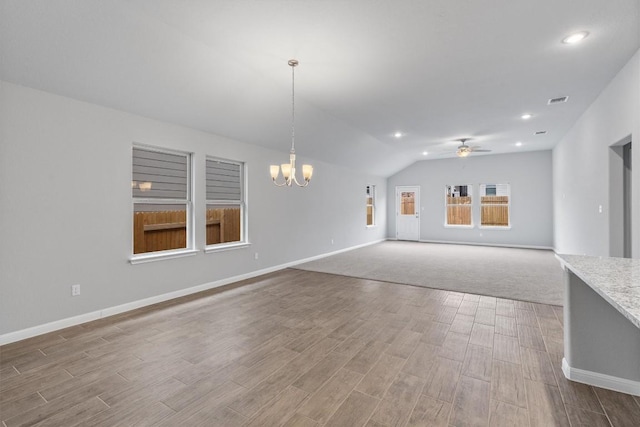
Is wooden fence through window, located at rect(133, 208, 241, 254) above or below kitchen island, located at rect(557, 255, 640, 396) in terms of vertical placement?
above

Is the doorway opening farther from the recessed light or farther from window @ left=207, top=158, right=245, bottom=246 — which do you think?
window @ left=207, top=158, right=245, bottom=246

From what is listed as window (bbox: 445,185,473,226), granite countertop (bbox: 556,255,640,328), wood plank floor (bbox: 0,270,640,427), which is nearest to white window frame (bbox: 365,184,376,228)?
window (bbox: 445,185,473,226)

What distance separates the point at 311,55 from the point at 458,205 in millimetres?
8715

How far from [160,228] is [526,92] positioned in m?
5.85

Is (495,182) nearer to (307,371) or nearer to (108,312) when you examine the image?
(307,371)

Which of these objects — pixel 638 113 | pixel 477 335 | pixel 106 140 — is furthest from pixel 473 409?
pixel 106 140

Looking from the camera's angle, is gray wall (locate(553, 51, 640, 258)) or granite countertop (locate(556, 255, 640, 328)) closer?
→ granite countertop (locate(556, 255, 640, 328))

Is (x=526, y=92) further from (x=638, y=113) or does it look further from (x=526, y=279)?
(x=526, y=279)

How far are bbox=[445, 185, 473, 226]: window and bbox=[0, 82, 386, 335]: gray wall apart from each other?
8.13 metres

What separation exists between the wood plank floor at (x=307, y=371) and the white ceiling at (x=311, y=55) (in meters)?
2.72

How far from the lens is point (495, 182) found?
9594mm

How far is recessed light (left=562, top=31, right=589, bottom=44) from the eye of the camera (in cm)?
280

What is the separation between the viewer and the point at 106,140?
3586 mm

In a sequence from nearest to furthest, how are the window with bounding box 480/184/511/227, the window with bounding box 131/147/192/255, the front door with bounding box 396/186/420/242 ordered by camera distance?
the window with bounding box 131/147/192/255, the window with bounding box 480/184/511/227, the front door with bounding box 396/186/420/242
